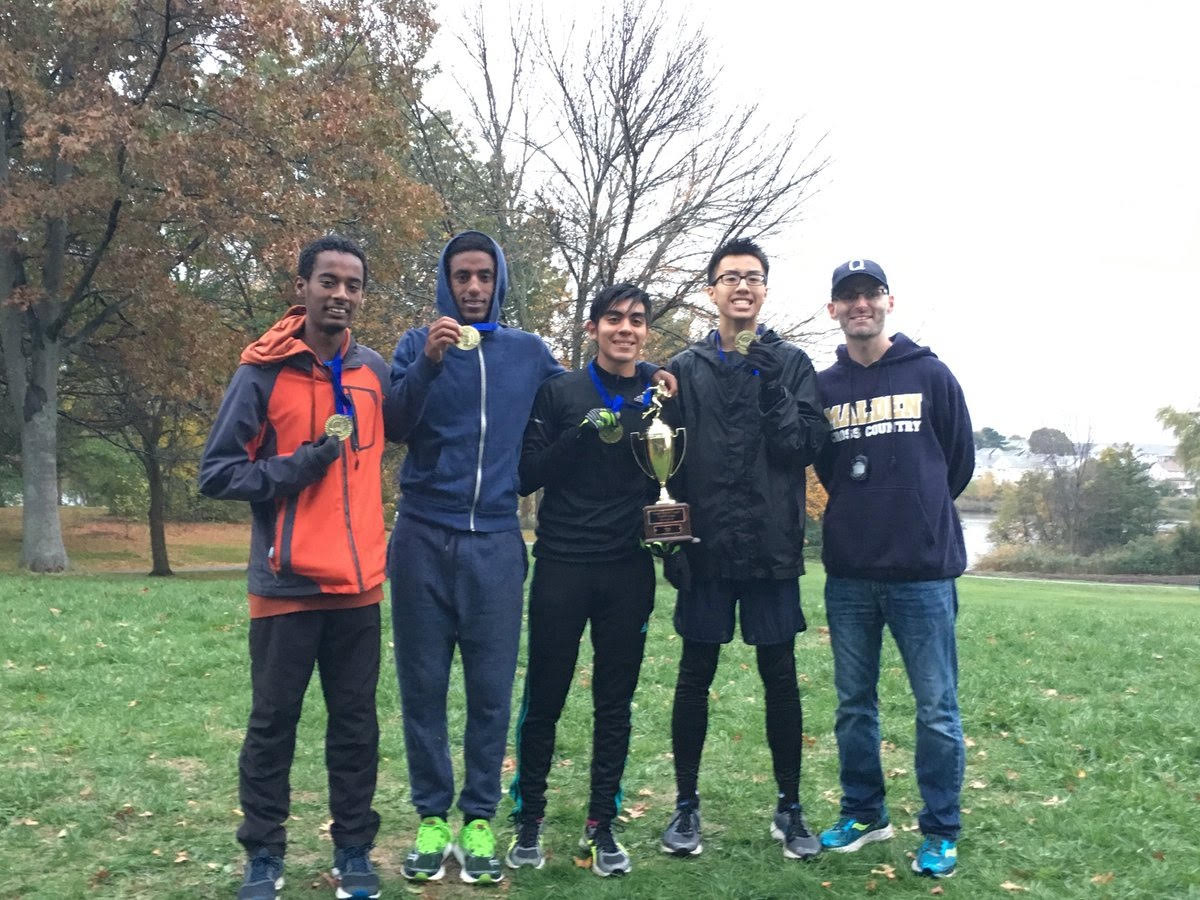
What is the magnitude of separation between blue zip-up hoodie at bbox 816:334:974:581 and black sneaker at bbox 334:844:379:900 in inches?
84.7

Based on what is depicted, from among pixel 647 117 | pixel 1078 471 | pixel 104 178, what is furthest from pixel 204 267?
pixel 1078 471

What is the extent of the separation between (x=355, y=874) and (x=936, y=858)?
2254 mm

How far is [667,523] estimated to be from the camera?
3.92 m

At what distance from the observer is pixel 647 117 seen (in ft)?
44.4

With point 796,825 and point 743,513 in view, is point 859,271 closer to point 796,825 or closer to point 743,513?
point 743,513

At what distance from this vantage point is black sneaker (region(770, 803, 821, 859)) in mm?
4262

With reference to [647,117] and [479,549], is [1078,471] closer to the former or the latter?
[647,117]

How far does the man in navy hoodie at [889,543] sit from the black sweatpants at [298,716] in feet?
A: 6.32

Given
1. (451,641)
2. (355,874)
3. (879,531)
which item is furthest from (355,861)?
(879,531)

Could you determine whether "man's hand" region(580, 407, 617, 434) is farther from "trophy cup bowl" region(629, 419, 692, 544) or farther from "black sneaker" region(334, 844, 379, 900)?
"black sneaker" region(334, 844, 379, 900)

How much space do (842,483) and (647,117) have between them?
403 inches

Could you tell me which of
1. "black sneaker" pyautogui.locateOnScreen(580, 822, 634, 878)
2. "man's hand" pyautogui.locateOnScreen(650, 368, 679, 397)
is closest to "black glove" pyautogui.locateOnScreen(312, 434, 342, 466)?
"man's hand" pyautogui.locateOnScreen(650, 368, 679, 397)

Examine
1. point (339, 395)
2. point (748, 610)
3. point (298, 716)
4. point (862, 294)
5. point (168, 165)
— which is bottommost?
point (298, 716)

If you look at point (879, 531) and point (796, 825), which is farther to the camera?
point (796, 825)
